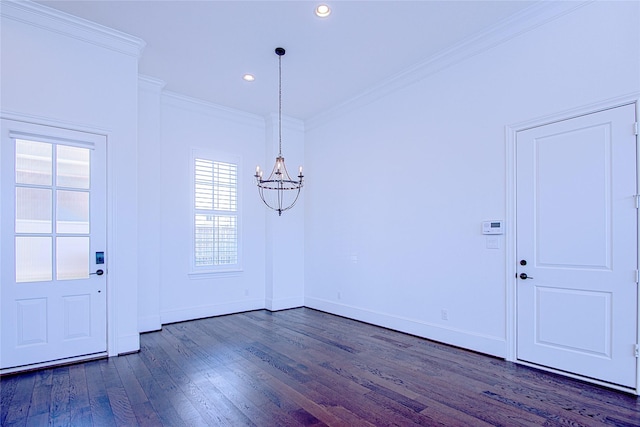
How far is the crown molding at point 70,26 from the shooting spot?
10.6 ft

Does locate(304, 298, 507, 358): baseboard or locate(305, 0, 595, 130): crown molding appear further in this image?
locate(304, 298, 507, 358): baseboard

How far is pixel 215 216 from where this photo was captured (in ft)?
18.6

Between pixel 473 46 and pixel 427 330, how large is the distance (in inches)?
135

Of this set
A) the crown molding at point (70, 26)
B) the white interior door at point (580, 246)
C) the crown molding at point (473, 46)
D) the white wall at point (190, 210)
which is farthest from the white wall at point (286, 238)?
the white interior door at point (580, 246)

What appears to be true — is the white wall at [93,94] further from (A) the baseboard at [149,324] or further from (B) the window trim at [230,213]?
(B) the window trim at [230,213]

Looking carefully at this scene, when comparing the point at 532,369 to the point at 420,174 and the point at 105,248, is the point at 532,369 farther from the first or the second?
the point at 105,248

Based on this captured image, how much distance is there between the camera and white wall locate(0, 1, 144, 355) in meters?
3.27

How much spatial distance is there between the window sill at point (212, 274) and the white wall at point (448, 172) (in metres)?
1.55

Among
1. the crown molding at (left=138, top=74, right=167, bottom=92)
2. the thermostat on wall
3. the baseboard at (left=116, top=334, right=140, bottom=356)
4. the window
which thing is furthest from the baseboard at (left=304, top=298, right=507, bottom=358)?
the crown molding at (left=138, top=74, right=167, bottom=92)

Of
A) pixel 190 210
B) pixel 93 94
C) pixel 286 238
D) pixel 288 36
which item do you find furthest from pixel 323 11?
pixel 286 238

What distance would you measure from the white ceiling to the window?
1.34 metres

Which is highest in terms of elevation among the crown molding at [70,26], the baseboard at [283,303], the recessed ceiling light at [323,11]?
the recessed ceiling light at [323,11]

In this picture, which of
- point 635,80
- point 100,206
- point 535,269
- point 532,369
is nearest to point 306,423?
point 532,369

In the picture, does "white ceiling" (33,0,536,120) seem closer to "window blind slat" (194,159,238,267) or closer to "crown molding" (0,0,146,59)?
"crown molding" (0,0,146,59)
